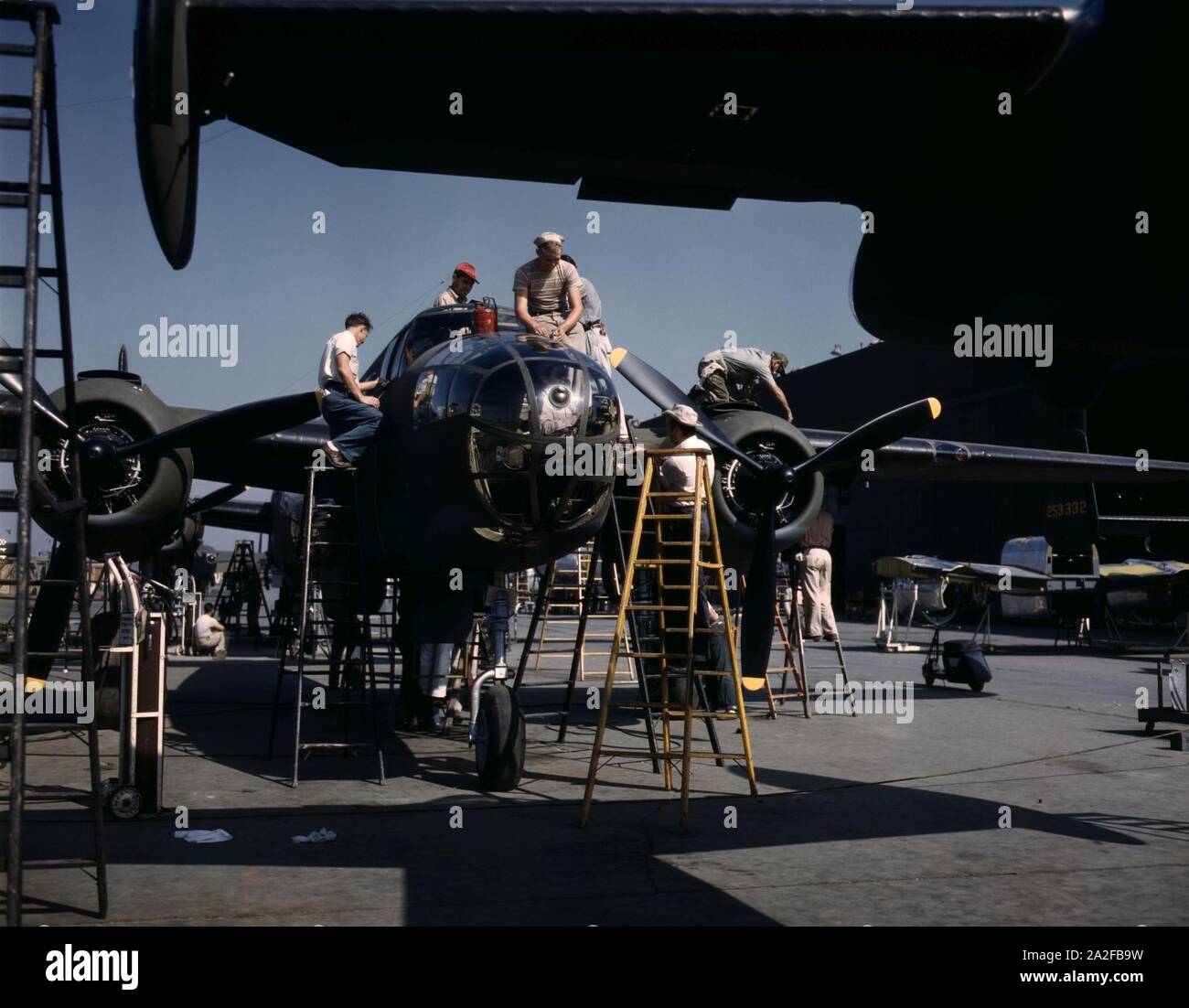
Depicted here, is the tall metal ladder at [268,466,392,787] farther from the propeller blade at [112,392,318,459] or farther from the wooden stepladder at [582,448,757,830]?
the wooden stepladder at [582,448,757,830]

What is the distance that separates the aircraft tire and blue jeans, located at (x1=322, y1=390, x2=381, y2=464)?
2636mm

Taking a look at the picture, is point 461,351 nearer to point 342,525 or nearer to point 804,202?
point 342,525

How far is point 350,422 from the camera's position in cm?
1022

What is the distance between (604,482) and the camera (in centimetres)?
848

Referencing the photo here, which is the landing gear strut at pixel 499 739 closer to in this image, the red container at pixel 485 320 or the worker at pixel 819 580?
the red container at pixel 485 320

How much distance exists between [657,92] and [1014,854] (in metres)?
5.75

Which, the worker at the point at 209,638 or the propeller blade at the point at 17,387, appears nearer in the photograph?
the propeller blade at the point at 17,387

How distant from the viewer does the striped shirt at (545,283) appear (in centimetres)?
1034

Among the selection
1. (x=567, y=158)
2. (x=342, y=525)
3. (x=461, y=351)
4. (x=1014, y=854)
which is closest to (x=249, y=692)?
(x=342, y=525)

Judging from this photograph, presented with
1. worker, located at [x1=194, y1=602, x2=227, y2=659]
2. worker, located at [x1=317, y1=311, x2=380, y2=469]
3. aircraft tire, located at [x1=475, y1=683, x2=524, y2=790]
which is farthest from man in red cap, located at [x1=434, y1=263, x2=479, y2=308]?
worker, located at [x1=194, y1=602, x2=227, y2=659]

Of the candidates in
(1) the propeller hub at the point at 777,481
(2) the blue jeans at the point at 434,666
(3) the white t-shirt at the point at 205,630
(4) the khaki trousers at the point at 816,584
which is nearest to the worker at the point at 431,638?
(2) the blue jeans at the point at 434,666

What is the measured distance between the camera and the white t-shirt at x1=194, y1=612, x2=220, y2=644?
25172 mm

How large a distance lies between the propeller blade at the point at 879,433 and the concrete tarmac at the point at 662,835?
2.94m
